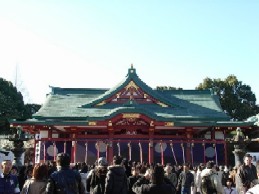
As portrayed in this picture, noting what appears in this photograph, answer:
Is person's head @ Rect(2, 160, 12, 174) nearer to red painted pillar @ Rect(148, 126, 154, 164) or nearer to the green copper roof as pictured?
the green copper roof

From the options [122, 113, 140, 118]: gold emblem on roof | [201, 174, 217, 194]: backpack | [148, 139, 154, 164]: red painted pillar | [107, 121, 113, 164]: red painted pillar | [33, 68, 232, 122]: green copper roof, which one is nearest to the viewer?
[201, 174, 217, 194]: backpack

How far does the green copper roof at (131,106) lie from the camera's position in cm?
2295

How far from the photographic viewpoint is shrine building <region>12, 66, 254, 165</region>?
2169 centimetres

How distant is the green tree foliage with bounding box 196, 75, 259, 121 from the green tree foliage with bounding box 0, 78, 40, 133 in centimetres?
2101

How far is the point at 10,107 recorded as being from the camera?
38.9 meters

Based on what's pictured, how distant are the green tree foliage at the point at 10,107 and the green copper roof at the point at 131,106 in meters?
11.4

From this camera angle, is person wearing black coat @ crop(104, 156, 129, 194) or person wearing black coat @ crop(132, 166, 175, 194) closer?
person wearing black coat @ crop(132, 166, 175, 194)

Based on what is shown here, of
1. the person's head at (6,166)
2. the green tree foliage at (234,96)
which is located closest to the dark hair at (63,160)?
the person's head at (6,166)

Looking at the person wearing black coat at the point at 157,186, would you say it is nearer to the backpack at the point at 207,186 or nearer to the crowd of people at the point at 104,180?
the crowd of people at the point at 104,180

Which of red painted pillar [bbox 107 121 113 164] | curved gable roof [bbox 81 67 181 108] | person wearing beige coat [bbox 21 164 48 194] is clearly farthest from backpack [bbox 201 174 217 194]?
curved gable roof [bbox 81 67 181 108]

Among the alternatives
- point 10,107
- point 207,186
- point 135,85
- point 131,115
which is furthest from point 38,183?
point 10,107

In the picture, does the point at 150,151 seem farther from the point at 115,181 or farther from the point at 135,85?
the point at 115,181

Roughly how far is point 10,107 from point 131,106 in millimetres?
21450

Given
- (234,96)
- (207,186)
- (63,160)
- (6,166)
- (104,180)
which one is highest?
(234,96)
